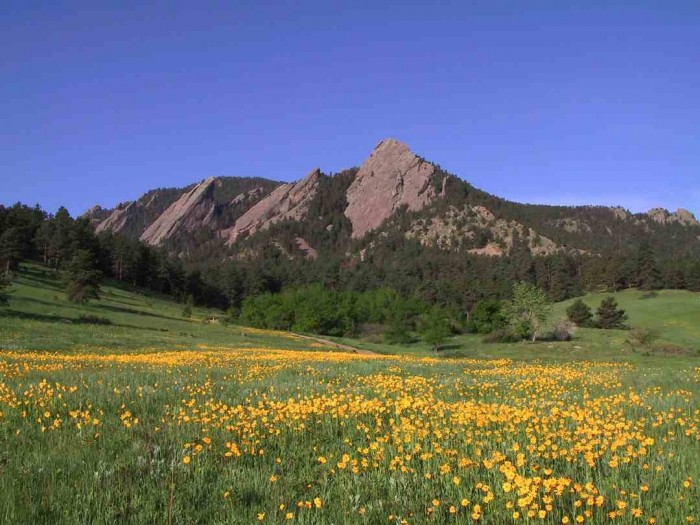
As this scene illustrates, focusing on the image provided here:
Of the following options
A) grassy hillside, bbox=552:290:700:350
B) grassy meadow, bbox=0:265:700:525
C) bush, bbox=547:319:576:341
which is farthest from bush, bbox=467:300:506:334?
grassy meadow, bbox=0:265:700:525

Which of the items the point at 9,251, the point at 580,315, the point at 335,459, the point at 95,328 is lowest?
the point at 95,328

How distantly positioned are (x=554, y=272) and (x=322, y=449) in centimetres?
15224

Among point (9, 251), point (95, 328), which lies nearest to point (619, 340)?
point (95, 328)

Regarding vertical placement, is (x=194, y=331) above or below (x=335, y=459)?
below

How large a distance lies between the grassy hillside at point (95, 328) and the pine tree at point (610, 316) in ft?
196

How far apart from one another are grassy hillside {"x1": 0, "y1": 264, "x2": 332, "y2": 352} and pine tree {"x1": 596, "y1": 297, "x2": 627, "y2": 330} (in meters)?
59.8

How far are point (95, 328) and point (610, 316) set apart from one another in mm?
86523

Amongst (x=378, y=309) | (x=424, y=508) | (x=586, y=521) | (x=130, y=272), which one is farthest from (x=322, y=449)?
(x=130, y=272)

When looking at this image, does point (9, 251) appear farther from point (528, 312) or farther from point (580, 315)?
point (580, 315)

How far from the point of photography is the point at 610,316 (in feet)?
319

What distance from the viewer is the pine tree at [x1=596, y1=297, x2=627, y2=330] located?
95188 millimetres

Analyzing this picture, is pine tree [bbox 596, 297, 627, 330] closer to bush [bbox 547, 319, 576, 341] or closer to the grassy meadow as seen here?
bush [bbox 547, 319, 576, 341]

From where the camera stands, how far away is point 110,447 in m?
6.75

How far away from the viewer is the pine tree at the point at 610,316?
9519 centimetres
